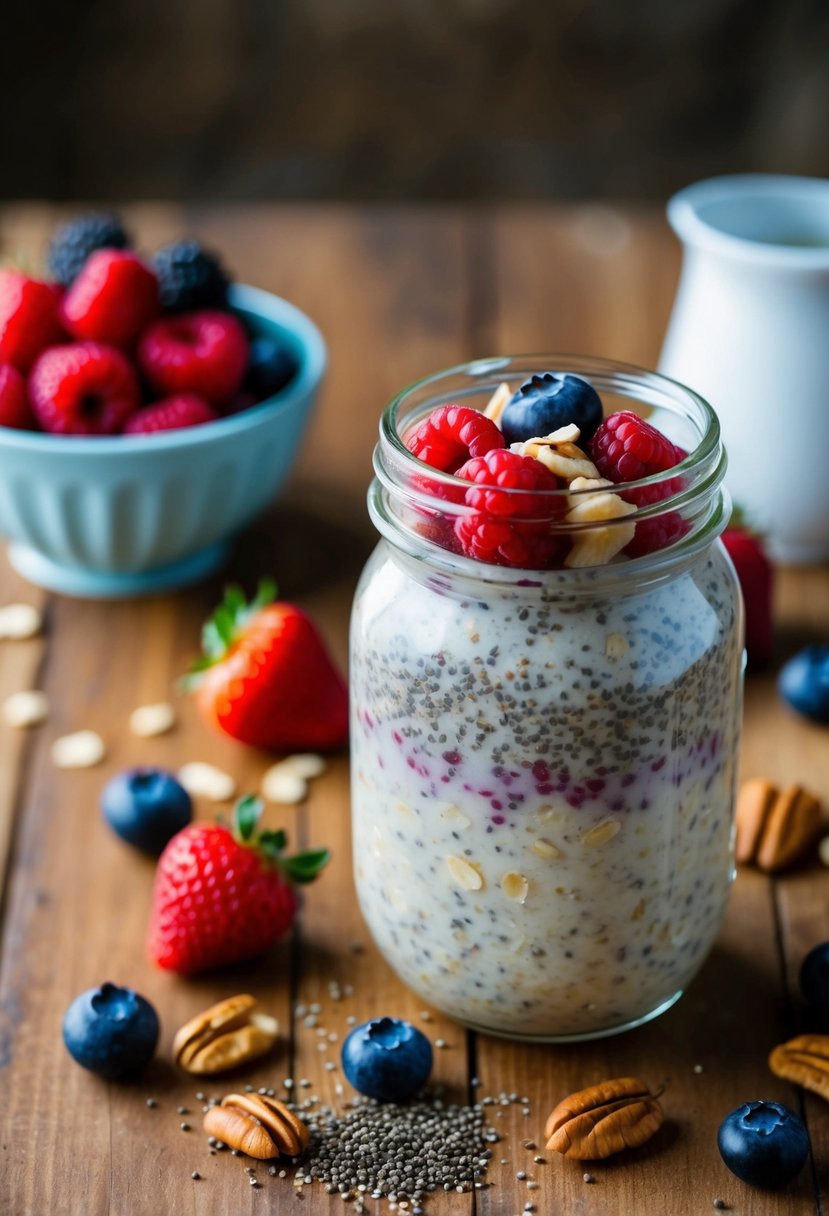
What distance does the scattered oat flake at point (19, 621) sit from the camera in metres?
1.42

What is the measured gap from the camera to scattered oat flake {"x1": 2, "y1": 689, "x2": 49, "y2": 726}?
1300 millimetres

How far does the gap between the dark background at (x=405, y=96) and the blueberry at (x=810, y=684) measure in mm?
2511

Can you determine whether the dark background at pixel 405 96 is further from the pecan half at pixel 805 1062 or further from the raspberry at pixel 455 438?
the pecan half at pixel 805 1062

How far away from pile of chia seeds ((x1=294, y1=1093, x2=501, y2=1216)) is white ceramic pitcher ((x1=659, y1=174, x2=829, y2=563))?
760 mm

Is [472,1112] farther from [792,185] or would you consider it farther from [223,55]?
[223,55]

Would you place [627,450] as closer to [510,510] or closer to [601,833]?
[510,510]

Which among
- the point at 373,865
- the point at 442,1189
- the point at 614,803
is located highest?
the point at 614,803

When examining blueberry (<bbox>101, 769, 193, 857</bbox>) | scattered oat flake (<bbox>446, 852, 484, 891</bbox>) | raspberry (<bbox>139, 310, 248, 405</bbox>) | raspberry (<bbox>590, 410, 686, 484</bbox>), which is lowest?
blueberry (<bbox>101, 769, 193, 857</bbox>)

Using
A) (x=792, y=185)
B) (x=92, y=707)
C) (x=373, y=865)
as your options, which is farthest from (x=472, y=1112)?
(x=792, y=185)

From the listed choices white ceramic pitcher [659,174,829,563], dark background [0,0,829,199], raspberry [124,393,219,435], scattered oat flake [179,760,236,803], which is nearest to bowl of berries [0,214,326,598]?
raspberry [124,393,219,435]

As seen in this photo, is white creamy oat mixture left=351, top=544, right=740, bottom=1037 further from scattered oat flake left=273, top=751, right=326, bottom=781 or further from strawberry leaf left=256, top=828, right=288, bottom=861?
scattered oat flake left=273, top=751, right=326, bottom=781

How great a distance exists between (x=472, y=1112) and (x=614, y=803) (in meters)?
0.23

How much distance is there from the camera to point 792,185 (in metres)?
1.56

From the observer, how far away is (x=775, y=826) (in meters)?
1.15
